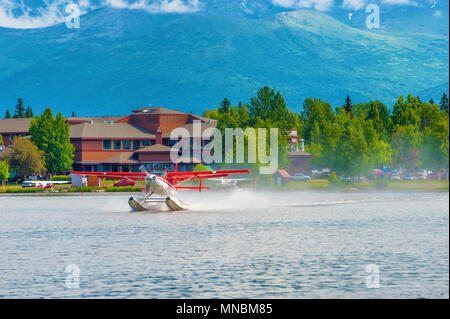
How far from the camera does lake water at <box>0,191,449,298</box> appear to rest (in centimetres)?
3291

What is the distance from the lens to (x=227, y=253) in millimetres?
44625

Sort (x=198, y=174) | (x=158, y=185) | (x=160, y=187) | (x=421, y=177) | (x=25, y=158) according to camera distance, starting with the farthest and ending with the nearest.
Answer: (x=25, y=158), (x=421, y=177), (x=198, y=174), (x=160, y=187), (x=158, y=185)

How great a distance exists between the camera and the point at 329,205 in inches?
3442

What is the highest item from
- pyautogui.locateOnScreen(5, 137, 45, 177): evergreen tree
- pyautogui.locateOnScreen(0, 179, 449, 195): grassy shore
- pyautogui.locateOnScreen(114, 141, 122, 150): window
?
pyautogui.locateOnScreen(114, 141, 122, 150): window

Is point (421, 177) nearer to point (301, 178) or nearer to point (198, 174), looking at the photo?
point (301, 178)

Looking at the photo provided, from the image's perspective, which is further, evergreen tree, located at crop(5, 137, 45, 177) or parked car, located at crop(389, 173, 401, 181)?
evergreen tree, located at crop(5, 137, 45, 177)

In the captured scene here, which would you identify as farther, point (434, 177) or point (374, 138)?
point (434, 177)

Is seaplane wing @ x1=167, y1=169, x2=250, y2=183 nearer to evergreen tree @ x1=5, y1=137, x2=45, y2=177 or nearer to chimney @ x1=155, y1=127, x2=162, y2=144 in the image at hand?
evergreen tree @ x1=5, y1=137, x2=45, y2=177

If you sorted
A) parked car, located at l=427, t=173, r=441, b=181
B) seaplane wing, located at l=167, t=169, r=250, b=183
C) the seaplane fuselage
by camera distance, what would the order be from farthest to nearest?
parked car, located at l=427, t=173, r=441, b=181, seaplane wing, located at l=167, t=169, r=250, b=183, the seaplane fuselage

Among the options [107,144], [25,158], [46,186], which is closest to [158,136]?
[107,144]

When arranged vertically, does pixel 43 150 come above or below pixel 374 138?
below

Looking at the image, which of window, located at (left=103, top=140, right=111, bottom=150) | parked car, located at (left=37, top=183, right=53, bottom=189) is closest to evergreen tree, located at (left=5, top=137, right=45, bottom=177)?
parked car, located at (left=37, top=183, right=53, bottom=189)
